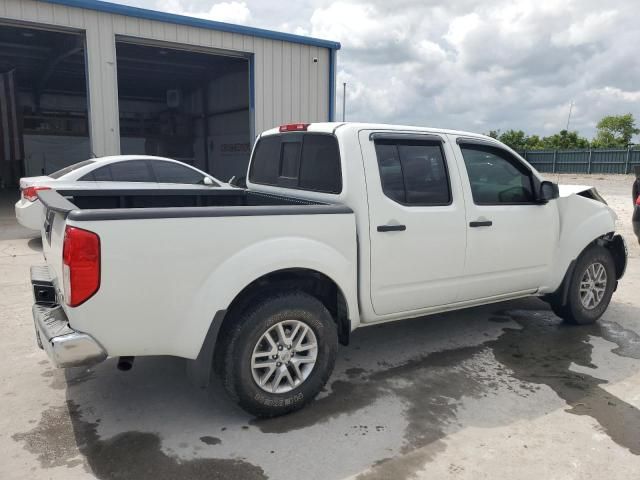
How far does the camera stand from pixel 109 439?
120 inches

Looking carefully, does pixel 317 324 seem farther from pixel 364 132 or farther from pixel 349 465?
pixel 364 132

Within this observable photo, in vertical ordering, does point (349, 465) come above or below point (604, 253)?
below

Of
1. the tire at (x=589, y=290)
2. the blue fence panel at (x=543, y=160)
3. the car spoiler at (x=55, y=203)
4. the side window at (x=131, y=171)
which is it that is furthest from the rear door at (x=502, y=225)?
the blue fence panel at (x=543, y=160)

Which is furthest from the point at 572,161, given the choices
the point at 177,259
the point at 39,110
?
the point at 177,259

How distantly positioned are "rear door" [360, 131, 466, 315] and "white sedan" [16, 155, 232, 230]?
4.17 m

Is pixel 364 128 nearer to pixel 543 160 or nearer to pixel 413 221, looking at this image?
pixel 413 221

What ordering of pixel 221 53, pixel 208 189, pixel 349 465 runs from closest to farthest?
pixel 349 465 < pixel 208 189 < pixel 221 53

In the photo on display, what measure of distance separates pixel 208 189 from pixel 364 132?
166cm

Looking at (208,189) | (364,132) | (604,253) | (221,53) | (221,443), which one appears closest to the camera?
(221,443)

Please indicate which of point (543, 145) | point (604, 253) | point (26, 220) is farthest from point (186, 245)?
point (543, 145)

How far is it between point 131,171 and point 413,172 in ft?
20.0

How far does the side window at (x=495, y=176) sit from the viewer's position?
4.22 metres

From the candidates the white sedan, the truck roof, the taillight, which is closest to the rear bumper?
the truck roof

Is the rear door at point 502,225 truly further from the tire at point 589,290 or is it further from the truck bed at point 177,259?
the truck bed at point 177,259
